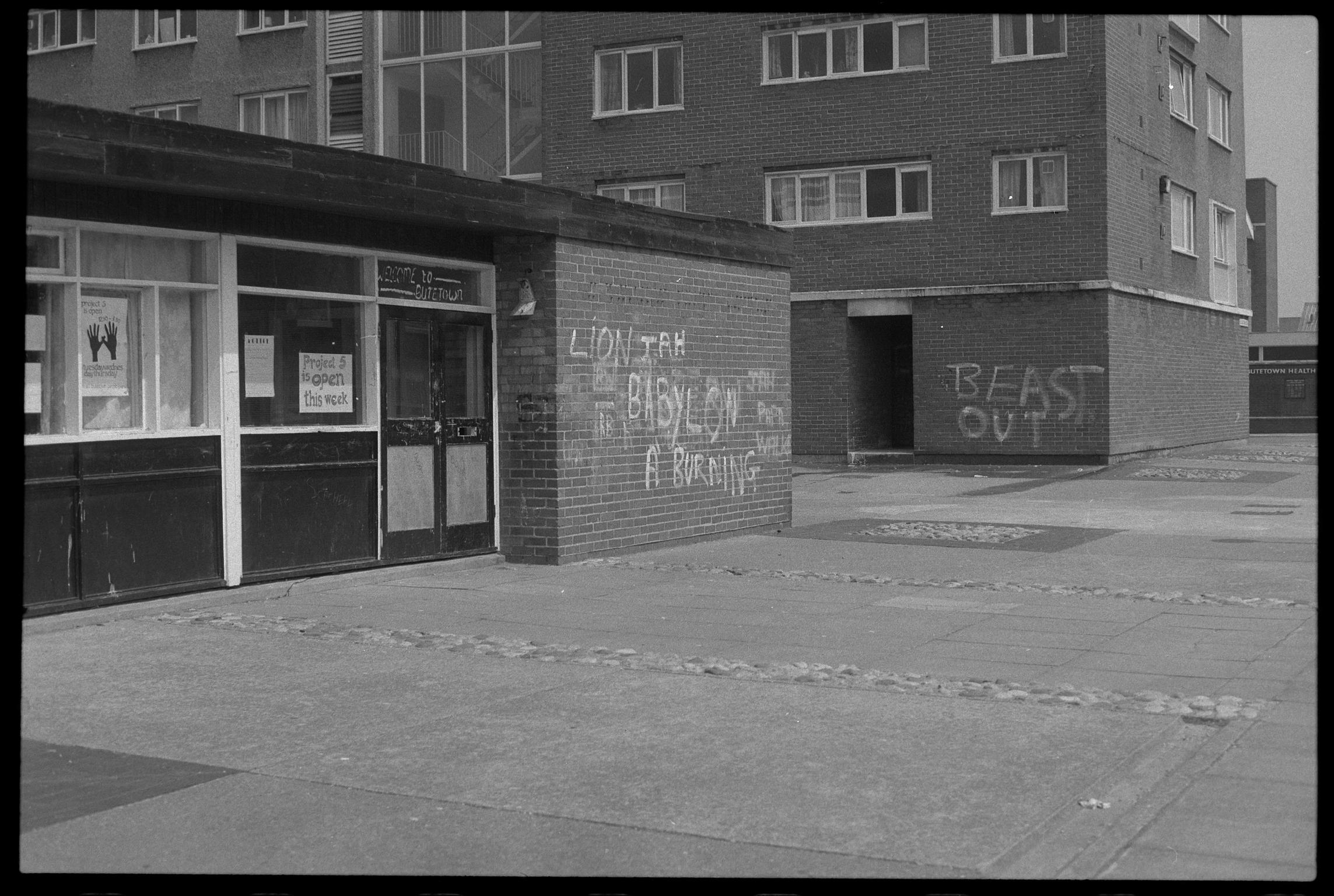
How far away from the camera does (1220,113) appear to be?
33094mm

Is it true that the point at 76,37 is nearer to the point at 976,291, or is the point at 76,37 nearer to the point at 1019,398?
the point at 976,291

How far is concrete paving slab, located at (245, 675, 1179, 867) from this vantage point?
528 cm

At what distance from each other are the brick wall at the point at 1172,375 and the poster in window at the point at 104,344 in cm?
1929

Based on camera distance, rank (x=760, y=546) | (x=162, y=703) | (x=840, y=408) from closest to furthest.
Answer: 1. (x=162, y=703)
2. (x=760, y=546)
3. (x=840, y=408)

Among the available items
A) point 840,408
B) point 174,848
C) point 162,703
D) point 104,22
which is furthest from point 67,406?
point 104,22

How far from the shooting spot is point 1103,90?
2570 cm

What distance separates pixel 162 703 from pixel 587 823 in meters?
2.93

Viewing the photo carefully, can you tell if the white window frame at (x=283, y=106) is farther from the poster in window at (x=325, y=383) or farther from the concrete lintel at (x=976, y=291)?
the poster in window at (x=325, y=383)

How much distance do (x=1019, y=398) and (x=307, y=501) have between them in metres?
17.6

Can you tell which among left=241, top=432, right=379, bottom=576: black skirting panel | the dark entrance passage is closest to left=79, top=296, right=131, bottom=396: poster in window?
left=241, top=432, right=379, bottom=576: black skirting panel

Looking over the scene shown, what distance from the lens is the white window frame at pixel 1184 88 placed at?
29344 millimetres

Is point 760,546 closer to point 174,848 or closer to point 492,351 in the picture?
point 492,351

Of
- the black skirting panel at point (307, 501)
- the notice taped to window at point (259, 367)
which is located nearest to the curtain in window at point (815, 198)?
the black skirting panel at point (307, 501)

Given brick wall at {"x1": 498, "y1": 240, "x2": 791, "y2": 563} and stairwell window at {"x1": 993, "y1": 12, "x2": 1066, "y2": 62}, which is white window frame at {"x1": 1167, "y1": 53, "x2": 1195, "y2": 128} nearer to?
stairwell window at {"x1": 993, "y1": 12, "x2": 1066, "y2": 62}
